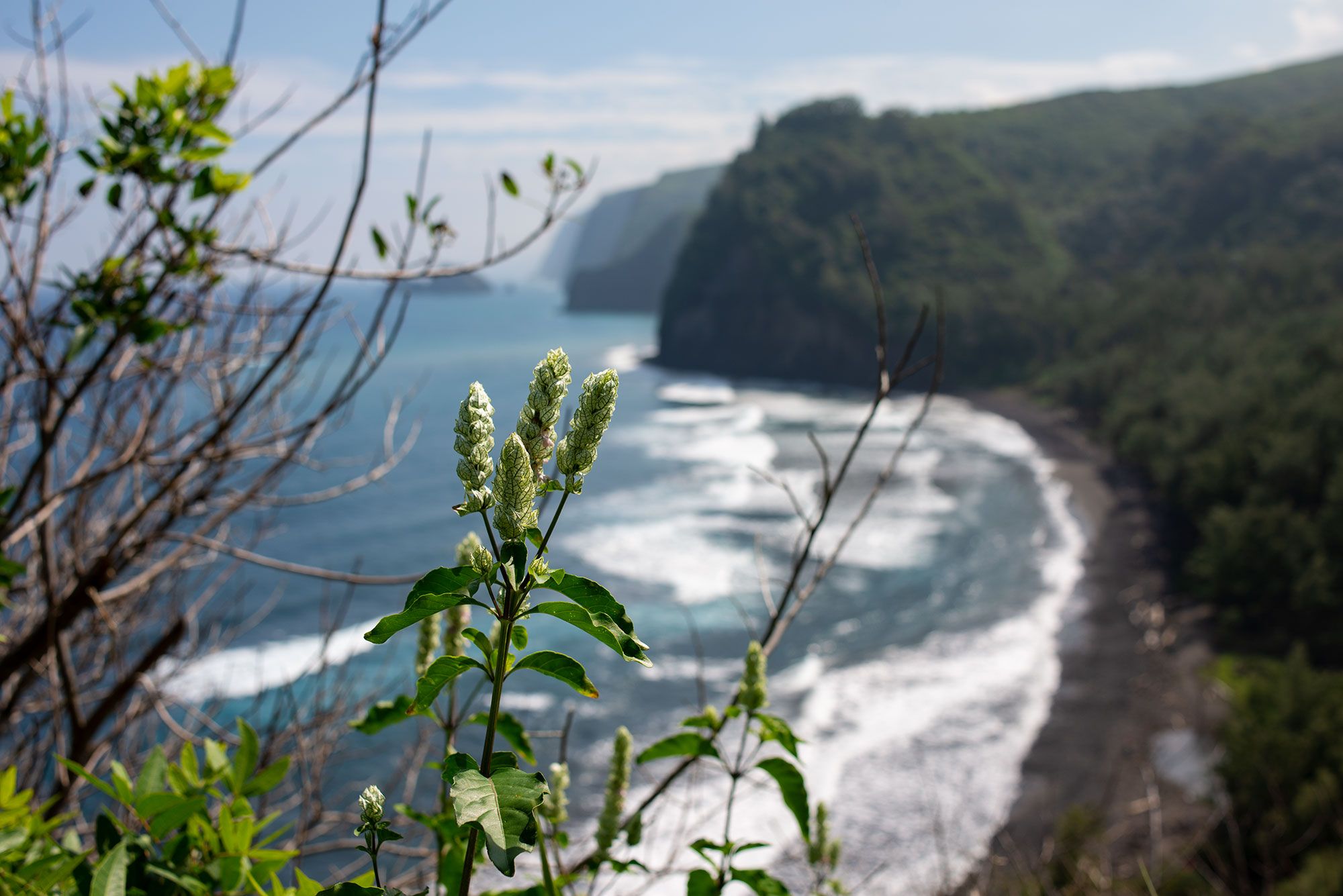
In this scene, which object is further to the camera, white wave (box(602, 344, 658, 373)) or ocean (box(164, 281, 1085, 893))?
white wave (box(602, 344, 658, 373))

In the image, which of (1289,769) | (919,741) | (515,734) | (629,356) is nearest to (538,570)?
(515,734)

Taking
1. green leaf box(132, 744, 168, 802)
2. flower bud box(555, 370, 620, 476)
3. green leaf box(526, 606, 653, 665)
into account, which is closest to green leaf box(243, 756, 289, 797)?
green leaf box(132, 744, 168, 802)

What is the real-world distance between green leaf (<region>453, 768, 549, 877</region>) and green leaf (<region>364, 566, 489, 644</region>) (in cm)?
18

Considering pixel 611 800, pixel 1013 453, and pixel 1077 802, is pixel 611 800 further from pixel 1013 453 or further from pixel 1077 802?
pixel 1013 453

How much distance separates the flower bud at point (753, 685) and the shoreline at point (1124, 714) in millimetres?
12552

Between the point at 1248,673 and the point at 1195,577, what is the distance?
7183 millimetres

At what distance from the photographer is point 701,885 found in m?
1.64

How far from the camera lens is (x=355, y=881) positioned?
1094mm

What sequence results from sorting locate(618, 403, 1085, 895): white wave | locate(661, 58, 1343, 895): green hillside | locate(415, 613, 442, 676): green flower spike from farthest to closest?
locate(661, 58, 1343, 895): green hillside → locate(618, 403, 1085, 895): white wave → locate(415, 613, 442, 676): green flower spike

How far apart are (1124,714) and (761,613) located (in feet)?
34.9

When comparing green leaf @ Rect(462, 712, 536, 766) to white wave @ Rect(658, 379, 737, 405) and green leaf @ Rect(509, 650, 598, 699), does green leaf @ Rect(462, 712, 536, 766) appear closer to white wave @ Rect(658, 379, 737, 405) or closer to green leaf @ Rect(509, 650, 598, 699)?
green leaf @ Rect(509, 650, 598, 699)

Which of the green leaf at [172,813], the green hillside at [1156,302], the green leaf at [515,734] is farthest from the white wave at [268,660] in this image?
the green hillside at [1156,302]

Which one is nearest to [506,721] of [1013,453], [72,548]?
[72,548]

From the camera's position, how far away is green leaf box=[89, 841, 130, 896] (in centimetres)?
134
